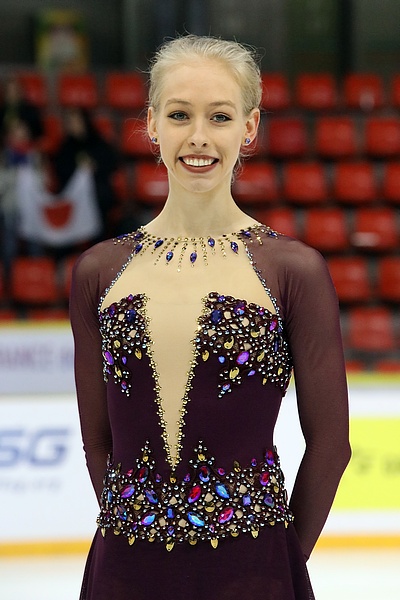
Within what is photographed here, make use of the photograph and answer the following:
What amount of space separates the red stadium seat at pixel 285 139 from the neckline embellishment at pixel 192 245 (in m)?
6.35

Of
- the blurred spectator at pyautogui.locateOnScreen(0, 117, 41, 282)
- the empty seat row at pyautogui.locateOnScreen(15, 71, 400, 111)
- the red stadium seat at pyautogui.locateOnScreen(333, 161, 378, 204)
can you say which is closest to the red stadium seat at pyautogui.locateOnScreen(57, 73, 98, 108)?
the empty seat row at pyautogui.locateOnScreen(15, 71, 400, 111)

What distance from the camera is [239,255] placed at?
5.27 feet

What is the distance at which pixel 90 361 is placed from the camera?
169 centimetres

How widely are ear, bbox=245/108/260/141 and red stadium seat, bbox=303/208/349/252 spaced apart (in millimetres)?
5441

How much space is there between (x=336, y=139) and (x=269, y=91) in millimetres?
714

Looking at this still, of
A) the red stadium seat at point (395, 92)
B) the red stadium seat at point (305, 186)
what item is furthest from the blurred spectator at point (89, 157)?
the red stadium seat at point (395, 92)

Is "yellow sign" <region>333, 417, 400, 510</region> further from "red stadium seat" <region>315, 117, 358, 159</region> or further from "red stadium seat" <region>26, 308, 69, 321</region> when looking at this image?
"red stadium seat" <region>315, 117, 358, 159</region>

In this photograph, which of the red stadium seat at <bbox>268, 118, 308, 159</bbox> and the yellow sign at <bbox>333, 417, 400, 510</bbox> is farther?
the red stadium seat at <bbox>268, 118, 308, 159</bbox>

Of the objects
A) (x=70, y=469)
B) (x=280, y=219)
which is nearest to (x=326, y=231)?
(x=280, y=219)

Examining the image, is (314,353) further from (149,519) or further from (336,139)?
(336,139)

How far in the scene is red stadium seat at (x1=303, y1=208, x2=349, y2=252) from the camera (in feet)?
23.4

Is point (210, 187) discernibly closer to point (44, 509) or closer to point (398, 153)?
point (44, 509)

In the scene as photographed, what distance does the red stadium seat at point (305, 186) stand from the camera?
759cm

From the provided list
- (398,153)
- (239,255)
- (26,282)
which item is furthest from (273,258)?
(398,153)
